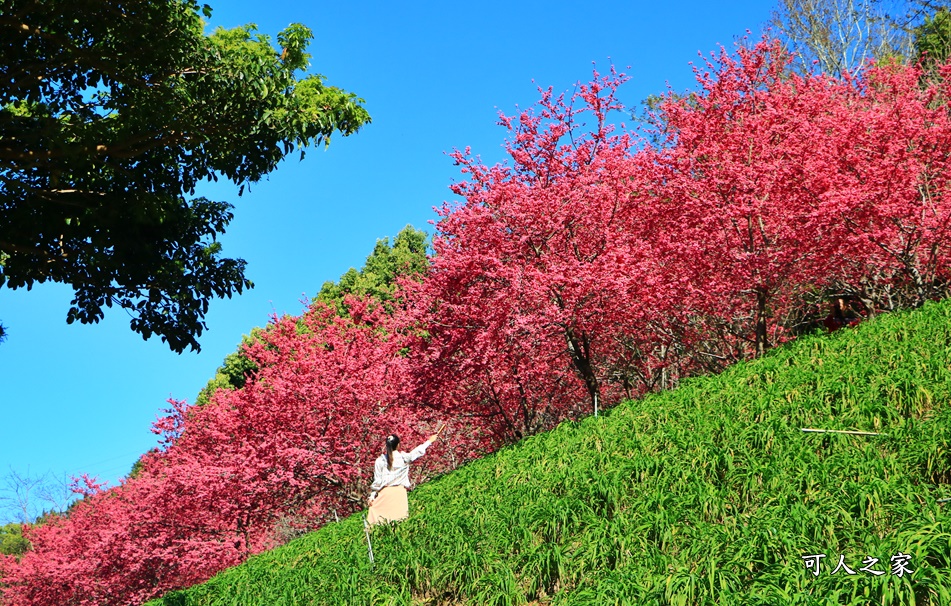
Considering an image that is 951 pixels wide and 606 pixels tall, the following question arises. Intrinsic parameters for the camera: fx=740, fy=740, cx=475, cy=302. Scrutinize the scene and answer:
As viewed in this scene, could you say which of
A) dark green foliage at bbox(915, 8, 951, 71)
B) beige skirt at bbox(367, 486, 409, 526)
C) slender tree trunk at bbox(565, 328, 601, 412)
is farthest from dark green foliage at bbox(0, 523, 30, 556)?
dark green foliage at bbox(915, 8, 951, 71)

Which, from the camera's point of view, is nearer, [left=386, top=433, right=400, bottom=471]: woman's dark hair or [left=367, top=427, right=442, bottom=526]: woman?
[left=386, top=433, right=400, bottom=471]: woman's dark hair

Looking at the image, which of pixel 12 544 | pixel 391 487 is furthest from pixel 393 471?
pixel 12 544

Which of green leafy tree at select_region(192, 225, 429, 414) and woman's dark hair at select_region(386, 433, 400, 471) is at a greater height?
green leafy tree at select_region(192, 225, 429, 414)

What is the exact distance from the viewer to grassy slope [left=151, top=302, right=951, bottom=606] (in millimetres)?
4555

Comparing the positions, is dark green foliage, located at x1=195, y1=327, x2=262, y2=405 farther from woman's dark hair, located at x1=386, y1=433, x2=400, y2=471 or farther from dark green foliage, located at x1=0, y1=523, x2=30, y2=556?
dark green foliage, located at x1=0, y1=523, x2=30, y2=556

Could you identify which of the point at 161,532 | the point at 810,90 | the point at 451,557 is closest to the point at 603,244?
the point at 810,90

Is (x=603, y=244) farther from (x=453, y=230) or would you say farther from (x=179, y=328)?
(x=179, y=328)

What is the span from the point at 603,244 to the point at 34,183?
981 centimetres

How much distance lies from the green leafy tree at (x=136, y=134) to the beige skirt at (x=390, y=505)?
3.74 m

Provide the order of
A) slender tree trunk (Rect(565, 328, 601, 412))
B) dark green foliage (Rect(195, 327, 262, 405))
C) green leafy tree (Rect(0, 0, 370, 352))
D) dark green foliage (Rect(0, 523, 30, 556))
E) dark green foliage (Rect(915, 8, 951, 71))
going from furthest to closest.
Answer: dark green foliage (Rect(0, 523, 30, 556)) < dark green foliage (Rect(195, 327, 262, 405)) < dark green foliage (Rect(915, 8, 951, 71)) < slender tree trunk (Rect(565, 328, 601, 412)) < green leafy tree (Rect(0, 0, 370, 352))

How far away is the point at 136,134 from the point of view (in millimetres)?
9375

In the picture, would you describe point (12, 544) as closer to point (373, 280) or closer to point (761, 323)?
point (373, 280)

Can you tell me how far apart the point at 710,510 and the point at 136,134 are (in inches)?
316

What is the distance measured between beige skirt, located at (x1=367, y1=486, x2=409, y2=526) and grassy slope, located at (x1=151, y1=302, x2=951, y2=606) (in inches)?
13.0
